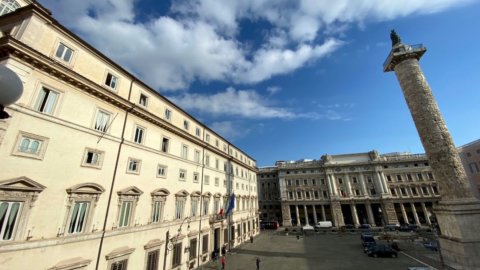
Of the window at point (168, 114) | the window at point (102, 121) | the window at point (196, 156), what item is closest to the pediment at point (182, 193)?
the window at point (196, 156)

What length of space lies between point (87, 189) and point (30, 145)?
4.12 meters

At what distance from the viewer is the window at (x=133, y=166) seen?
701 inches

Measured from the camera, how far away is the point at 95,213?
47.9 feet

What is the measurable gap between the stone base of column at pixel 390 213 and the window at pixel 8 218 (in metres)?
73.2

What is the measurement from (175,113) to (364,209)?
65.0m

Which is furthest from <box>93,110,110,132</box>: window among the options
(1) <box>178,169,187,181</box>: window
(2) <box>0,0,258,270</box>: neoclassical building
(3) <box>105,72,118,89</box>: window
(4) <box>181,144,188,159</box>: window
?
(4) <box>181,144,188,159</box>: window

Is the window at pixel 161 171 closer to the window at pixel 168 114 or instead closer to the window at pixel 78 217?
the window at pixel 168 114

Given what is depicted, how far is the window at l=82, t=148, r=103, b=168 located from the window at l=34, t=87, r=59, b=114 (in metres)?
3.33

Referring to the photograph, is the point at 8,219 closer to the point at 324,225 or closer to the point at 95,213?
the point at 95,213

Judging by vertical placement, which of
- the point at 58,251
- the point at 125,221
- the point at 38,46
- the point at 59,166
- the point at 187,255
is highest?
the point at 38,46

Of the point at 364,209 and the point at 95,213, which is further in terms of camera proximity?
the point at 364,209

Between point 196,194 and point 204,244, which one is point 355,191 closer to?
point 204,244

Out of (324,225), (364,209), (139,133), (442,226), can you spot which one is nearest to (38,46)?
(139,133)

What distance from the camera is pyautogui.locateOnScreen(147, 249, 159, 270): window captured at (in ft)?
59.7
